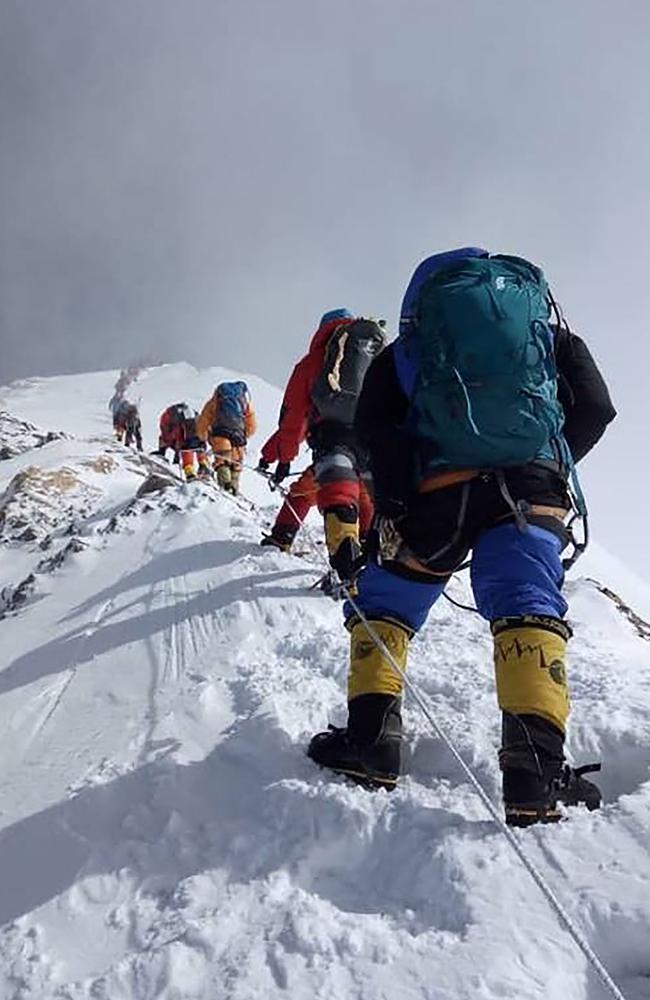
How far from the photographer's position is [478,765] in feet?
9.80

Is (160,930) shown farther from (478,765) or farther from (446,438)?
(446,438)

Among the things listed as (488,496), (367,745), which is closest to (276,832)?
(367,745)

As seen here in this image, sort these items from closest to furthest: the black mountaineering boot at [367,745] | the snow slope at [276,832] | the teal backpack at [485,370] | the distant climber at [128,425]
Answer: the snow slope at [276,832], the teal backpack at [485,370], the black mountaineering boot at [367,745], the distant climber at [128,425]

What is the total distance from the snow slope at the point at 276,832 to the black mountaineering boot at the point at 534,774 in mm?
81

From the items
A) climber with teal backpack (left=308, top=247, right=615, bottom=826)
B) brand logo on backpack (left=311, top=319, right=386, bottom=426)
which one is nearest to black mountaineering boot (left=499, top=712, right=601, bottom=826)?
climber with teal backpack (left=308, top=247, right=615, bottom=826)

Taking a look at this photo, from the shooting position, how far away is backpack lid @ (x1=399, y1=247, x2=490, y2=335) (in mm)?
3041

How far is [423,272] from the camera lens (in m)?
3.12

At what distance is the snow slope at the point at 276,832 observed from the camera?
201 cm

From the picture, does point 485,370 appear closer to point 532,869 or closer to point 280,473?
point 532,869

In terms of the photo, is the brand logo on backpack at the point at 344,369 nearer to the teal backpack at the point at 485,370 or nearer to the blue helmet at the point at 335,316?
the blue helmet at the point at 335,316

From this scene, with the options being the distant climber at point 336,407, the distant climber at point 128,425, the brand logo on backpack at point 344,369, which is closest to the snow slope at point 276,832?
the distant climber at point 336,407

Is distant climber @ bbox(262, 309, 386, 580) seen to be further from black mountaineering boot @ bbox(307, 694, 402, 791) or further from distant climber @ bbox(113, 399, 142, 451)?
distant climber @ bbox(113, 399, 142, 451)

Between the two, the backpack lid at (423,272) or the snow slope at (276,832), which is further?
the backpack lid at (423,272)

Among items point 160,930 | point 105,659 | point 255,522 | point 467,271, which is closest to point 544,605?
point 467,271
